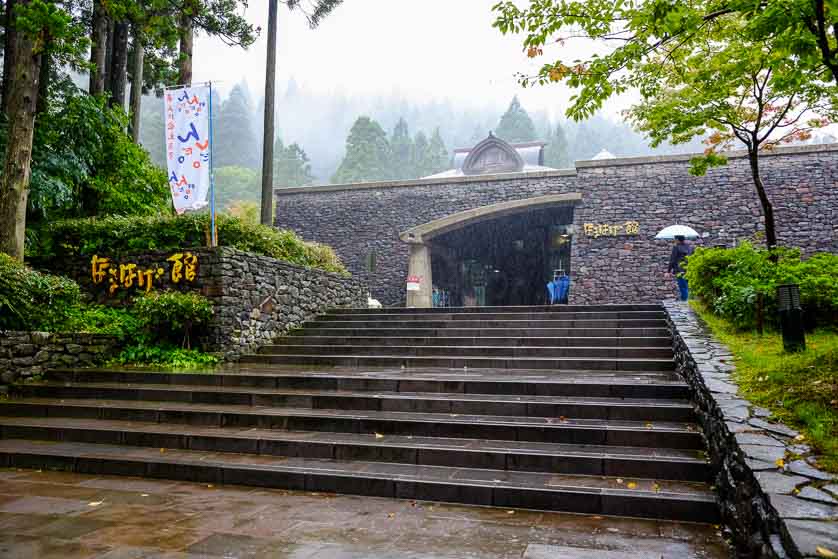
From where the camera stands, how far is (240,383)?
22.9 feet

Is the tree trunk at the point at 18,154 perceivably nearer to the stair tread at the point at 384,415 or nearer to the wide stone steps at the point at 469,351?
the stair tread at the point at 384,415

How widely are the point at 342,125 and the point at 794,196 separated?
3575 inches

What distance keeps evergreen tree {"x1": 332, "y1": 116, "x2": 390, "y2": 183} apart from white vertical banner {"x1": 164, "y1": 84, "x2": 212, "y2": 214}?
1343 inches

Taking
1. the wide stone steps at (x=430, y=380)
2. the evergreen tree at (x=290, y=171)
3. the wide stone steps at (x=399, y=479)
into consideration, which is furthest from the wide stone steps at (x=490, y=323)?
the evergreen tree at (x=290, y=171)

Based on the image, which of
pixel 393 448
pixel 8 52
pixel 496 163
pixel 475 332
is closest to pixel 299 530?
pixel 393 448

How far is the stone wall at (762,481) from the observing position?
221 cm

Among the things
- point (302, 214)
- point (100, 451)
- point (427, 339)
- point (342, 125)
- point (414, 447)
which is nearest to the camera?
point (414, 447)

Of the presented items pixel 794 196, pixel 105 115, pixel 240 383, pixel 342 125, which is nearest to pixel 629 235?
pixel 794 196

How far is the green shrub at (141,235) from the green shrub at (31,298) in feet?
3.96

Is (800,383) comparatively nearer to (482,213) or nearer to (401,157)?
(482,213)

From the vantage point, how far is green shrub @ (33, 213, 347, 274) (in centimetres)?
962

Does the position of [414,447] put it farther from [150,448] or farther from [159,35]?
[159,35]

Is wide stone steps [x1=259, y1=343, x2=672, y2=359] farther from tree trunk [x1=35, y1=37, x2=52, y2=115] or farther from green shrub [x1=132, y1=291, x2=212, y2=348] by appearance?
tree trunk [x1=35, y1=37, x2=52, y2=115]

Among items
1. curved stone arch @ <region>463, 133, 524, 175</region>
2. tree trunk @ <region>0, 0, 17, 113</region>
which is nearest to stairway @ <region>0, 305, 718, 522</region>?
tree trunk @ <region>0, 0, 17, 113</region>
